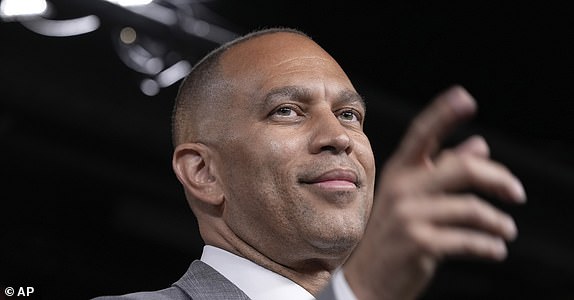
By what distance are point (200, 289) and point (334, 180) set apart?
0.98 feet

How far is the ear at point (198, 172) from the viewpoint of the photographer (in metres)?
1.95

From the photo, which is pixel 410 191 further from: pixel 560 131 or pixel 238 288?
pixel 560 131

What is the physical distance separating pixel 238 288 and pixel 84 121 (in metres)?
2.27

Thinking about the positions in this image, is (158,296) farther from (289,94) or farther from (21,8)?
(21,8)

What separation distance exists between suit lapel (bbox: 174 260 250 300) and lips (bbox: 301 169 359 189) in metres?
0.22

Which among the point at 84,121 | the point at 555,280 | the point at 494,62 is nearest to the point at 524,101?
the point at 494,62

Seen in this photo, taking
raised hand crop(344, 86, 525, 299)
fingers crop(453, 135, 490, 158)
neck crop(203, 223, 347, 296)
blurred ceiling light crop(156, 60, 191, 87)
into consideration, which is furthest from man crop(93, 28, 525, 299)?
blurred ceiling light crop(156, 60, 191, 87)

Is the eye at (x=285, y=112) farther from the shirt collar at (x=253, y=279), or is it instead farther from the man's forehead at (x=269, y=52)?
the shirt collar at (x=253, y=279)

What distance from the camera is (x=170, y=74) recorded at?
3836 millimetres

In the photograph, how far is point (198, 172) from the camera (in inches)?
78.5

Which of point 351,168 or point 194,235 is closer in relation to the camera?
point 351,168

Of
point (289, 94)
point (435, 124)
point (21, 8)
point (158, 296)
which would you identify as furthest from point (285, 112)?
point (21, 8)

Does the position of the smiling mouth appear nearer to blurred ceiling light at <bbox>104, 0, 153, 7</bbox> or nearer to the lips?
the lips

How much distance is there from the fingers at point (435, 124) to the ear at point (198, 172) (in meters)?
0.85
